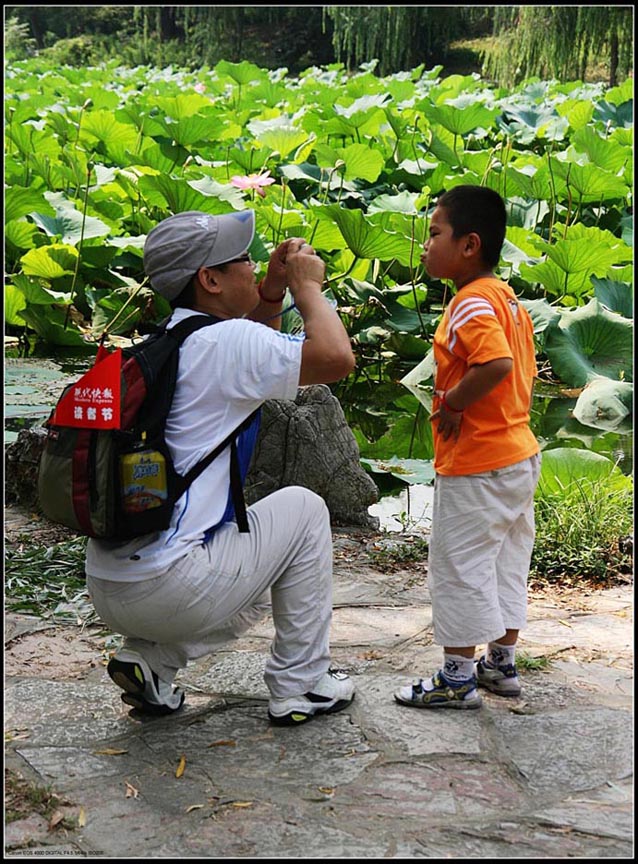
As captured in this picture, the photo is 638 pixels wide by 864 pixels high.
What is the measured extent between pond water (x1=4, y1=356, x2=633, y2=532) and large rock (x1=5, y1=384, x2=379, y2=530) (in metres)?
0.16

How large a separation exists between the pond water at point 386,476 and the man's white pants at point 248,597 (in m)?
1.40

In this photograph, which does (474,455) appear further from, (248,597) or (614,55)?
(614,55)

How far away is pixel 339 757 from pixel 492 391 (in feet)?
2.56

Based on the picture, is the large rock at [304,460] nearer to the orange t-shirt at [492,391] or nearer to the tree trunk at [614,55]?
the orange t-shirt at [492,391]

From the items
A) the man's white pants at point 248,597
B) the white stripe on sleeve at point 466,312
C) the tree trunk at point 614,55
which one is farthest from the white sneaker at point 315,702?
the tree trunk at point 614,55

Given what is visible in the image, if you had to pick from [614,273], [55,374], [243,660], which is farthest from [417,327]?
[243,660]

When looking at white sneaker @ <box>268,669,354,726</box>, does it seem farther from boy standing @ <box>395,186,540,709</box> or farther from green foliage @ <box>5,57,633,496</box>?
green foliage @ <box>5,57,633,496</box>

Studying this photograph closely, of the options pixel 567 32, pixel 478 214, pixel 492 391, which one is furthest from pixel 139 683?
pixel 567 32

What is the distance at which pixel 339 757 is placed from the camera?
6.94 feet

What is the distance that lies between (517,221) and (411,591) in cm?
480

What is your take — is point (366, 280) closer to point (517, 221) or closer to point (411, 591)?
point (517, 221)

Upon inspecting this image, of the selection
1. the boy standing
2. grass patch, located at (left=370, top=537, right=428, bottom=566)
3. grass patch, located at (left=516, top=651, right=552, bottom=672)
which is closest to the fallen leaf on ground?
the boy standing

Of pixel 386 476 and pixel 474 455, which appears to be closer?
pixel 474 455

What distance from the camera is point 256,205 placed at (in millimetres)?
6438
